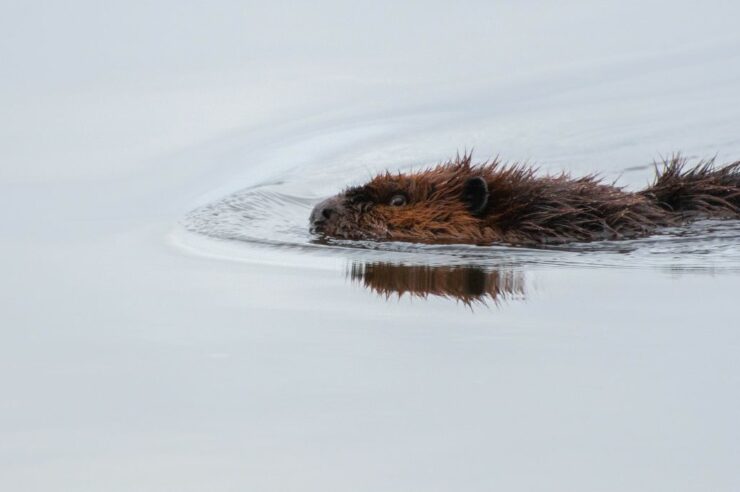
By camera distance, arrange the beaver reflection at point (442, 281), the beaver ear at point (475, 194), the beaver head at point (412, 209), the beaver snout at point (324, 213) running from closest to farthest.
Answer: the beaver reflection at point (442, 281)
the beaver ear at point (475, 194)
the beaver head at point (412, 209)
the beaver snout at point (324, 213)

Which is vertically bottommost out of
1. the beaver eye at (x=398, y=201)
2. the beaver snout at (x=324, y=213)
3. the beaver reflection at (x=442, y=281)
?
the beaver reflection at (x=442, y=281)

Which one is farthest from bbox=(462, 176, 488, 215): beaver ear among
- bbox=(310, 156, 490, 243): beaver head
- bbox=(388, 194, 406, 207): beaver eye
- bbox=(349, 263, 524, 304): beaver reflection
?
bbox=(349, 263, 524, 304): beaver reflection

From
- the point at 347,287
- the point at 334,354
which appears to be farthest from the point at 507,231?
the point at 334,354

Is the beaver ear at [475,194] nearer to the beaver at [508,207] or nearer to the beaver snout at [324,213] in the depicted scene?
the beaver at [508,207]

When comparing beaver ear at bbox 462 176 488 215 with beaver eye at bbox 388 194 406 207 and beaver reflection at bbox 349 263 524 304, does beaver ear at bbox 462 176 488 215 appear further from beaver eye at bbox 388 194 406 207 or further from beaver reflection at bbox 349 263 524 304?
beaver reflection at bbox 349 263 524 304

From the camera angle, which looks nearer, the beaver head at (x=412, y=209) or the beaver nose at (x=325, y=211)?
the beaver head at (x=412, y=209)

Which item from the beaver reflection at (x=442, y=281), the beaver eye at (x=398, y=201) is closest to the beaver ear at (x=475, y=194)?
the beaver eye at (x=398, y=201)

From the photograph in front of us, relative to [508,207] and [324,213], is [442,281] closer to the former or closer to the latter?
[508,207]

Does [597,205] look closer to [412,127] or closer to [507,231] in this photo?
[507,231]
